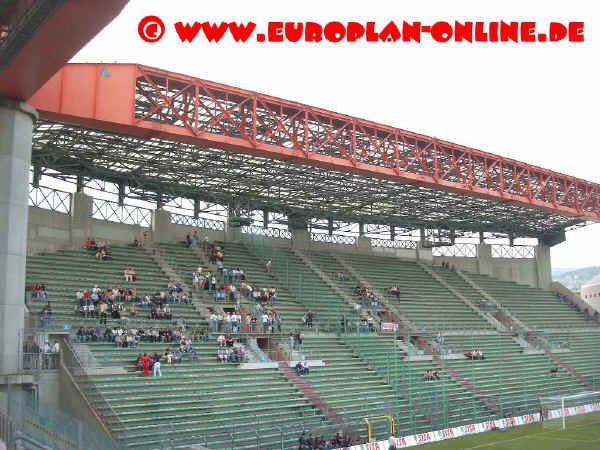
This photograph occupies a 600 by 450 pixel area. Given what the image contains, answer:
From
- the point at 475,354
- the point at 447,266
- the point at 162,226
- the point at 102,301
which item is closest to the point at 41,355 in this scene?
the point at 102,301

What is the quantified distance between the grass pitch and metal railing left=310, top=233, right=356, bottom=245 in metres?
22.1

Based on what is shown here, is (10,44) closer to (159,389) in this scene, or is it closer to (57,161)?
(159,389)

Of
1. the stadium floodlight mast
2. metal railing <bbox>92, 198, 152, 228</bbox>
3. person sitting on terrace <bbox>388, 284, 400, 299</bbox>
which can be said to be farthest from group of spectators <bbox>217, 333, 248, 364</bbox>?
person sitting on terrace <bbox>388, 284, 400, 299</bbox>

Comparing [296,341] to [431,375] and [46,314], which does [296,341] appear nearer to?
[431,375]

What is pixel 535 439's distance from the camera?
29.6 metres

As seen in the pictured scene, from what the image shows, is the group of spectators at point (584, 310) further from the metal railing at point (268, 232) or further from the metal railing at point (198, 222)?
the metal railing at point (198, 222)

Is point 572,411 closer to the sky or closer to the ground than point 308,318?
closer to the ground

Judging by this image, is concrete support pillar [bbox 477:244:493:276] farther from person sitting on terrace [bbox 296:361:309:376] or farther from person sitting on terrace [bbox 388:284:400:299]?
person sitting on terrace [bbox 296:361:309:376]

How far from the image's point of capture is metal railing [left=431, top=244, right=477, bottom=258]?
198 feet

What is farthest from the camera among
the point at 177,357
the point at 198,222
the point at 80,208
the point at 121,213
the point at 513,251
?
the point at 513,251

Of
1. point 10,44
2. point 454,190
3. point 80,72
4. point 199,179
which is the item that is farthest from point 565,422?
point 10,44

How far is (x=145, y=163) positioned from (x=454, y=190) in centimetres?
1722

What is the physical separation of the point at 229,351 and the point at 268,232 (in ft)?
61.8

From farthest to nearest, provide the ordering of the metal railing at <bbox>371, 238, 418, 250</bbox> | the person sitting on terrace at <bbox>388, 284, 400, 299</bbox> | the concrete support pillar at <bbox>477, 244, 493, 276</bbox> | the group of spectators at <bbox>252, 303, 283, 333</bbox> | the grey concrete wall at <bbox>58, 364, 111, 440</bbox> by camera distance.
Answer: the concrete support pillar at <bbox>477, 244, 493, 276</bbox> → the metal railing at <bbox>371, 238, 418, 250</bbox> → the person sitting on terrace at <bbox>388, 284, 400, 299</bbox> → the group of spectators at <bbox>252, 303, 283, 333</bbox> → the grey concrete wall at <bbox>58, 364, 111, 440</bbox>
